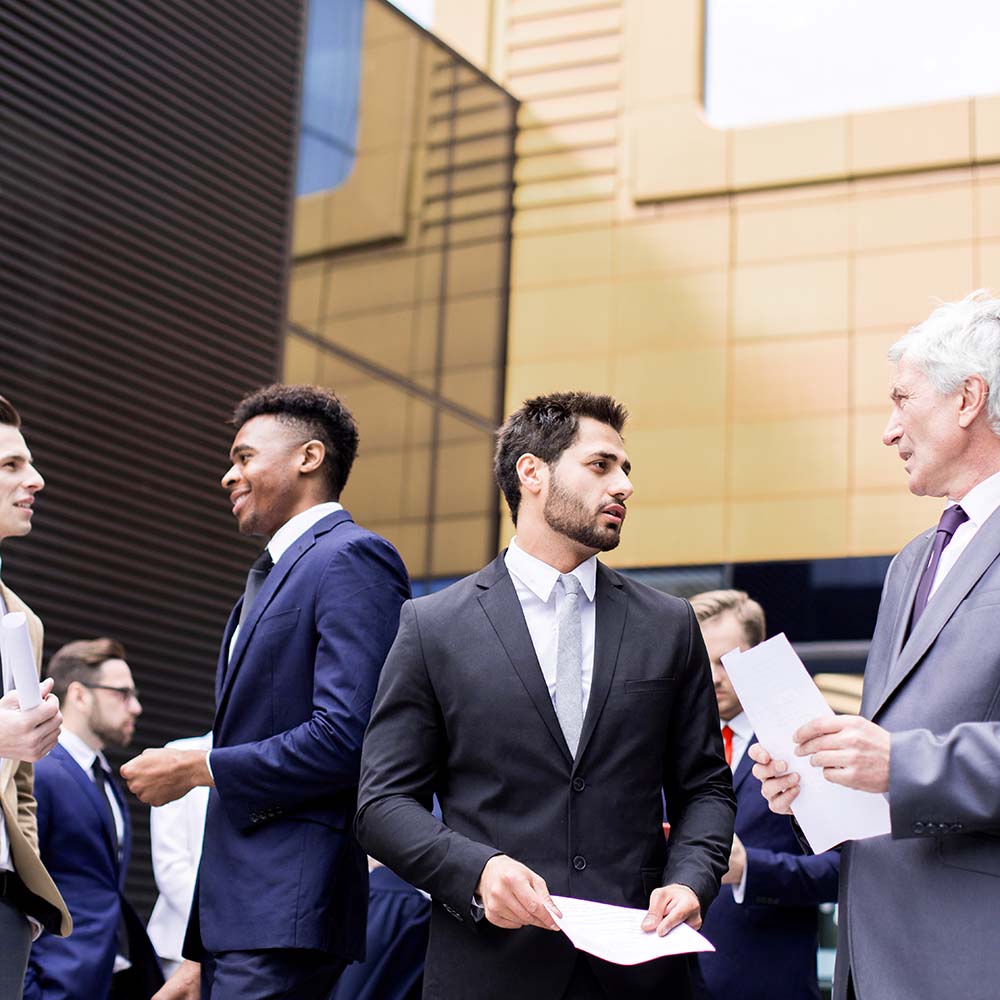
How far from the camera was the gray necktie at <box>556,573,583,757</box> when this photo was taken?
10.0 feet

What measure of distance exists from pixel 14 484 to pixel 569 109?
11878 millimetres

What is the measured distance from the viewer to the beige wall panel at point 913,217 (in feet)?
46.1

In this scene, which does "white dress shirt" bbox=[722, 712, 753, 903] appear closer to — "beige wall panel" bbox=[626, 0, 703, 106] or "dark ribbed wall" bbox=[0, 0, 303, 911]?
"dark ribbed wall" bbox=[0, 0, 303, 911]

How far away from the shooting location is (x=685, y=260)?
48.8 feet

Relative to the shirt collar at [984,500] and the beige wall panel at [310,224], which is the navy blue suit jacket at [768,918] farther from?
the beige wall panel at [310,224]

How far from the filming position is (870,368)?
1412cm

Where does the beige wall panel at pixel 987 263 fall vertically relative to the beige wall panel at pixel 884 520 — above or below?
above

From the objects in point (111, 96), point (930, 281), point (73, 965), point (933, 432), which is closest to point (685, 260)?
point (930, 281)

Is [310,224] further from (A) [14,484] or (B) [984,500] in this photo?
(B) [984,500]

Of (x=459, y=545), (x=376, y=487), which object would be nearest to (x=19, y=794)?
(x=376, y=487)

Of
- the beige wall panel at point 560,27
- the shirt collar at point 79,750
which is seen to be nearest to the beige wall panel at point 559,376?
the beige wall panel at point 560,27

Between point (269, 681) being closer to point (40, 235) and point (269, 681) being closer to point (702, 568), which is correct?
point (40, 235)

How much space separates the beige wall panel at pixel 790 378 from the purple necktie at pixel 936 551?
11.5 metres

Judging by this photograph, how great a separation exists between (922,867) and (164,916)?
418cm
